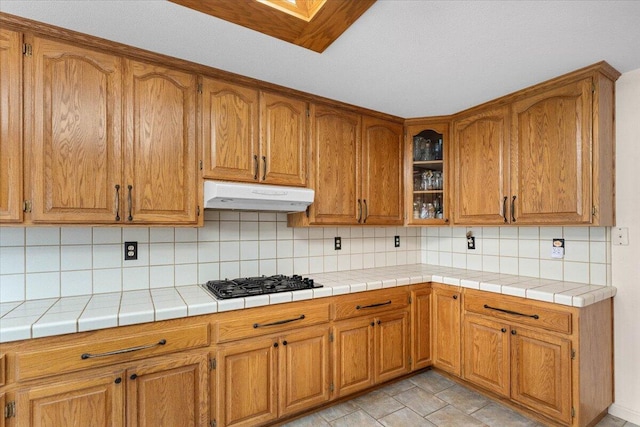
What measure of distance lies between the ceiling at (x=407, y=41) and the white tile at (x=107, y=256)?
3.72 feet

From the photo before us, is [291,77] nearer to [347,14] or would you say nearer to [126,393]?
[347,14]

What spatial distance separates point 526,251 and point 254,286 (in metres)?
2.09

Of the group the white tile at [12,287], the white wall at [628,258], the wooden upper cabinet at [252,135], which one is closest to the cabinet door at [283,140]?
the wooden upper cabinet at [252,135]

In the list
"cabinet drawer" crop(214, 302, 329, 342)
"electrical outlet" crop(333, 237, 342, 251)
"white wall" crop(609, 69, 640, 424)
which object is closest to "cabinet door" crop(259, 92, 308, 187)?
"electrical outlet" crop(333, 237, 342, 251)

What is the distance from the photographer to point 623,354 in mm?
2023

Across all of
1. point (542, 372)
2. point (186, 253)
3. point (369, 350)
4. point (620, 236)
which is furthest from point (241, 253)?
point (620, 236)

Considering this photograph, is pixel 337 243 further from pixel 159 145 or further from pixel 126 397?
pixel 126 397

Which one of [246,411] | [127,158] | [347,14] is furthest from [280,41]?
[246,411]

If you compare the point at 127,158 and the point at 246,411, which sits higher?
the point at 127,158

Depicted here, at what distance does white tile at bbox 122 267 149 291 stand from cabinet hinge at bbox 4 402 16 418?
2.30 ft

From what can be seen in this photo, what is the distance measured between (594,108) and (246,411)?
2.67 metres

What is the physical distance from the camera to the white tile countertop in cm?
137

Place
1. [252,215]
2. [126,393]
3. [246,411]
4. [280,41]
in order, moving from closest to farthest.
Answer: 1. [126,393]
2. [280,41]
3. [246,411]
4. [252,215]

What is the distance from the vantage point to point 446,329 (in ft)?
8.26
